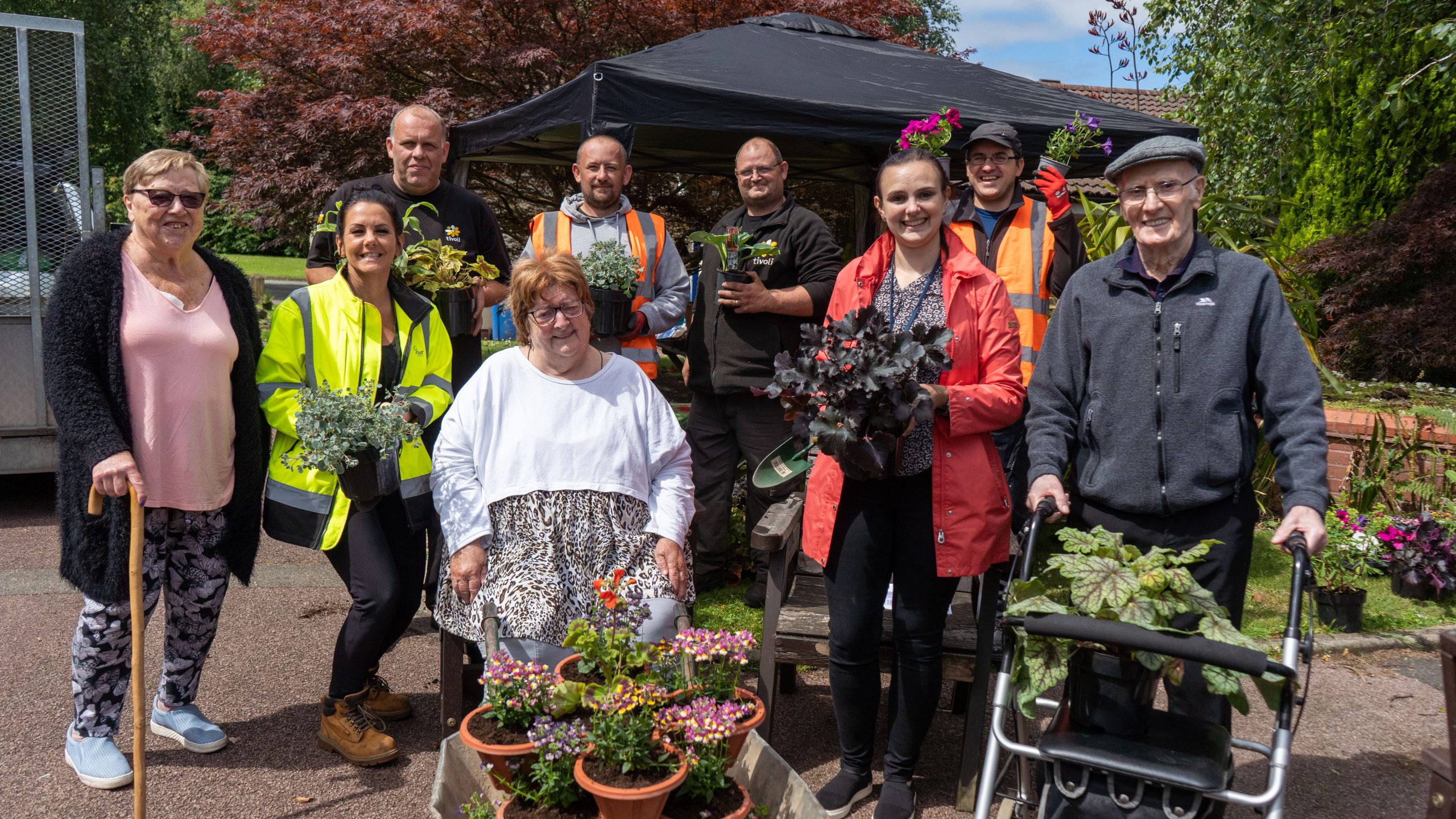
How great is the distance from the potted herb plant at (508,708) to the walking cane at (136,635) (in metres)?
1.14

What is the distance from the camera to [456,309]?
3996mm

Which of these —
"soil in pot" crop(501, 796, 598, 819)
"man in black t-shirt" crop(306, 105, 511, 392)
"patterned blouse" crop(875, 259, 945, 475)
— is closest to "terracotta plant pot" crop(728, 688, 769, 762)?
"soil in pot" crop(501, 796, 598, 819)

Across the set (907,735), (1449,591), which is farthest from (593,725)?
(1449,591)

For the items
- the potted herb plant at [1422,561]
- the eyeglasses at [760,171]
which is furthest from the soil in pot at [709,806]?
the potted herb plant at [1422,561]

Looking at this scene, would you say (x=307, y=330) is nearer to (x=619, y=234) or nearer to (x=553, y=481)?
(x=553, y=481)

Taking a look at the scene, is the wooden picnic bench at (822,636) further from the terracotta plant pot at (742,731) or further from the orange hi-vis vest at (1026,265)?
the orange hi-vis vest at (1026,265)

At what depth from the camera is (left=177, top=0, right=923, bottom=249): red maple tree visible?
32.4 ft

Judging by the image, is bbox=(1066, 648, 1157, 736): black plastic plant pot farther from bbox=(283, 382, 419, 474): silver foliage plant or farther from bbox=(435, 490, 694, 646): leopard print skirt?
bbox=(283, 382, 419, 474): silver foliage plant

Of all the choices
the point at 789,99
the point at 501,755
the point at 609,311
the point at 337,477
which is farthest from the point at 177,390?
the point at 789,99

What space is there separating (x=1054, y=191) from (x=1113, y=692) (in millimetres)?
2577

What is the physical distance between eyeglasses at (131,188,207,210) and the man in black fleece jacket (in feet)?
6.97

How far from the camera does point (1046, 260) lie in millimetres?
4137

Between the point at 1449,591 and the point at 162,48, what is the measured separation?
101ft

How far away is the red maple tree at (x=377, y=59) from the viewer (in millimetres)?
9875
